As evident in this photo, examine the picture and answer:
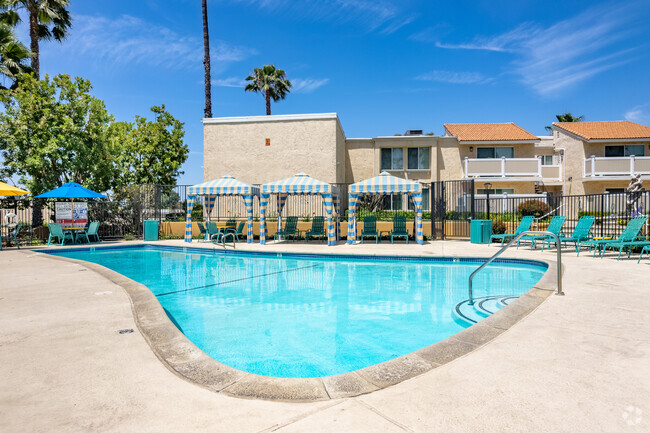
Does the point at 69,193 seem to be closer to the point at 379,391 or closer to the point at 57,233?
the point at 57,233

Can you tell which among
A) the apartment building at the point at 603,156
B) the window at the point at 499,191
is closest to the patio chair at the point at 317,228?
the window at the point at 499,191

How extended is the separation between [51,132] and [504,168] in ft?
83.3

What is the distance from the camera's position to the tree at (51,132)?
15500mm

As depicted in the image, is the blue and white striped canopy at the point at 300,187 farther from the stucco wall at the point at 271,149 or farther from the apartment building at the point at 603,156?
the apartment building at the point at 603,156

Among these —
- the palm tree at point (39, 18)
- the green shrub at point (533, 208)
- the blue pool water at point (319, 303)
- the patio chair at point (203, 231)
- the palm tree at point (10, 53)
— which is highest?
the palm tree at point (39, 18)

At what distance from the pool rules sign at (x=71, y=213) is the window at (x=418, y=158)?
60.7 ft

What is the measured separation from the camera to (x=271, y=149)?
2106 centimetres

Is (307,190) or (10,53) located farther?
(10,53)

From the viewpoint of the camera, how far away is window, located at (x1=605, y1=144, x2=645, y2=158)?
25.1 metres

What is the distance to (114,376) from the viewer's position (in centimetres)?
284

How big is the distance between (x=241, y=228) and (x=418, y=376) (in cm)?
1469

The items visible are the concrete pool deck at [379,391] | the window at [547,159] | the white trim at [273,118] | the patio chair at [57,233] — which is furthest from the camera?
the window at [547,159]

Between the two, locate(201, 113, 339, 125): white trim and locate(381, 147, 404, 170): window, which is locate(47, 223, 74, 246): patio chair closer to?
locate(201, 113, 339, 125): white trim

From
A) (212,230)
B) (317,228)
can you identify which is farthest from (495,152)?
(212,230)
